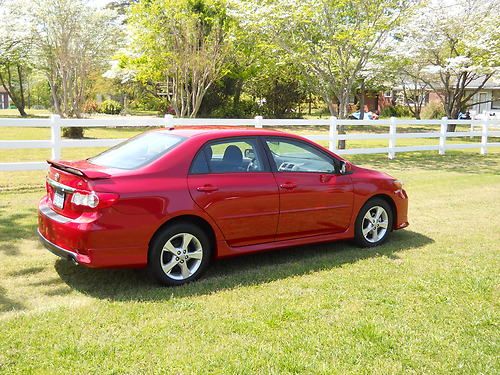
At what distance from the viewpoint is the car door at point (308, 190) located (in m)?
5.89

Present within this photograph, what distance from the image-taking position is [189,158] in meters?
5.35

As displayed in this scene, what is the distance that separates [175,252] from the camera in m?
5.14

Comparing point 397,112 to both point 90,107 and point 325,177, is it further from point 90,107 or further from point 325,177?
point 325,177

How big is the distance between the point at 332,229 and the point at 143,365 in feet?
10.9

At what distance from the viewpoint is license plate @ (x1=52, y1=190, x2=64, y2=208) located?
5.14 m

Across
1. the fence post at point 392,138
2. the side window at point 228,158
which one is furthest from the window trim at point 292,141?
the fence post at point 392,138

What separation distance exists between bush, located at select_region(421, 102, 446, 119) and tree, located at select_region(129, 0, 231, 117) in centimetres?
2168

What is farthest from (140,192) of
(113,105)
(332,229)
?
(113,105)

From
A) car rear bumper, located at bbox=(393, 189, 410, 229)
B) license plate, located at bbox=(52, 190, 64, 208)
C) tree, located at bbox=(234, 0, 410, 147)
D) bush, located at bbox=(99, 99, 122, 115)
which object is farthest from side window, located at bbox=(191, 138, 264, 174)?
bush, located at bbox=(99, 99, 122, 115)

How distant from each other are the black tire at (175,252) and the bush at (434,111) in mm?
41347

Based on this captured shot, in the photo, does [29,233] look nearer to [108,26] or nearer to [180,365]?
[180,365]

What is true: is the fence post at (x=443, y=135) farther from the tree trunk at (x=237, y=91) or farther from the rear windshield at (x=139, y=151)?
the tree trunk at (x=237, y=91)

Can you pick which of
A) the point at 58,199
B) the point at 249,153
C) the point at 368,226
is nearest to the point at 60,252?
the point at 58,199

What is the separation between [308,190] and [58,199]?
8.75 ft
